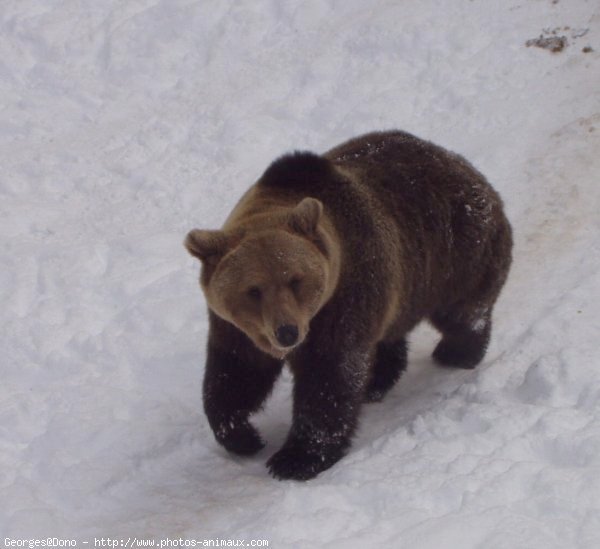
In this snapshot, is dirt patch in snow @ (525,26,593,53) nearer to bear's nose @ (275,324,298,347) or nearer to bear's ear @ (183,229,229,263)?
bear's ear @ (183,229,229,263)

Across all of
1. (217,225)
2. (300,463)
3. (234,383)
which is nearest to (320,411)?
(300,463)

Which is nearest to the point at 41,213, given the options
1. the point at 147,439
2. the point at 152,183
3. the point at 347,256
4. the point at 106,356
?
the point at 152,183

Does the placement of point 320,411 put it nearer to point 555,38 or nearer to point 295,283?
point 295,283

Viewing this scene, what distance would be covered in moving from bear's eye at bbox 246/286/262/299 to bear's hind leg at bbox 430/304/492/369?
233 centimetres

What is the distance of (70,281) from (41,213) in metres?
1.22

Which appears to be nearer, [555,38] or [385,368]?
[385,368]

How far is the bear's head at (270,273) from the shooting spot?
5133 mm

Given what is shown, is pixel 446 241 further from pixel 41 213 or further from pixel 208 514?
pixel 41 213

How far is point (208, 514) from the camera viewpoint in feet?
17.8

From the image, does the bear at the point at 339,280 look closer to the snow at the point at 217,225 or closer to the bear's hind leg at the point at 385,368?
the bear's hind leg at the point at 385,368

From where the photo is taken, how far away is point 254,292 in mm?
5191

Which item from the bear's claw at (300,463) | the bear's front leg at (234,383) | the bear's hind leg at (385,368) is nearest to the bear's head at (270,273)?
the bear's front leg at (234,383)

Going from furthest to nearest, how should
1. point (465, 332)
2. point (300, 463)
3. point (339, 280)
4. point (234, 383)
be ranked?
point (465, 332) → point (234, 383) → point (300, 463) → point (339, 280)

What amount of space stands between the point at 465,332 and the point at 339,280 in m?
1.66
